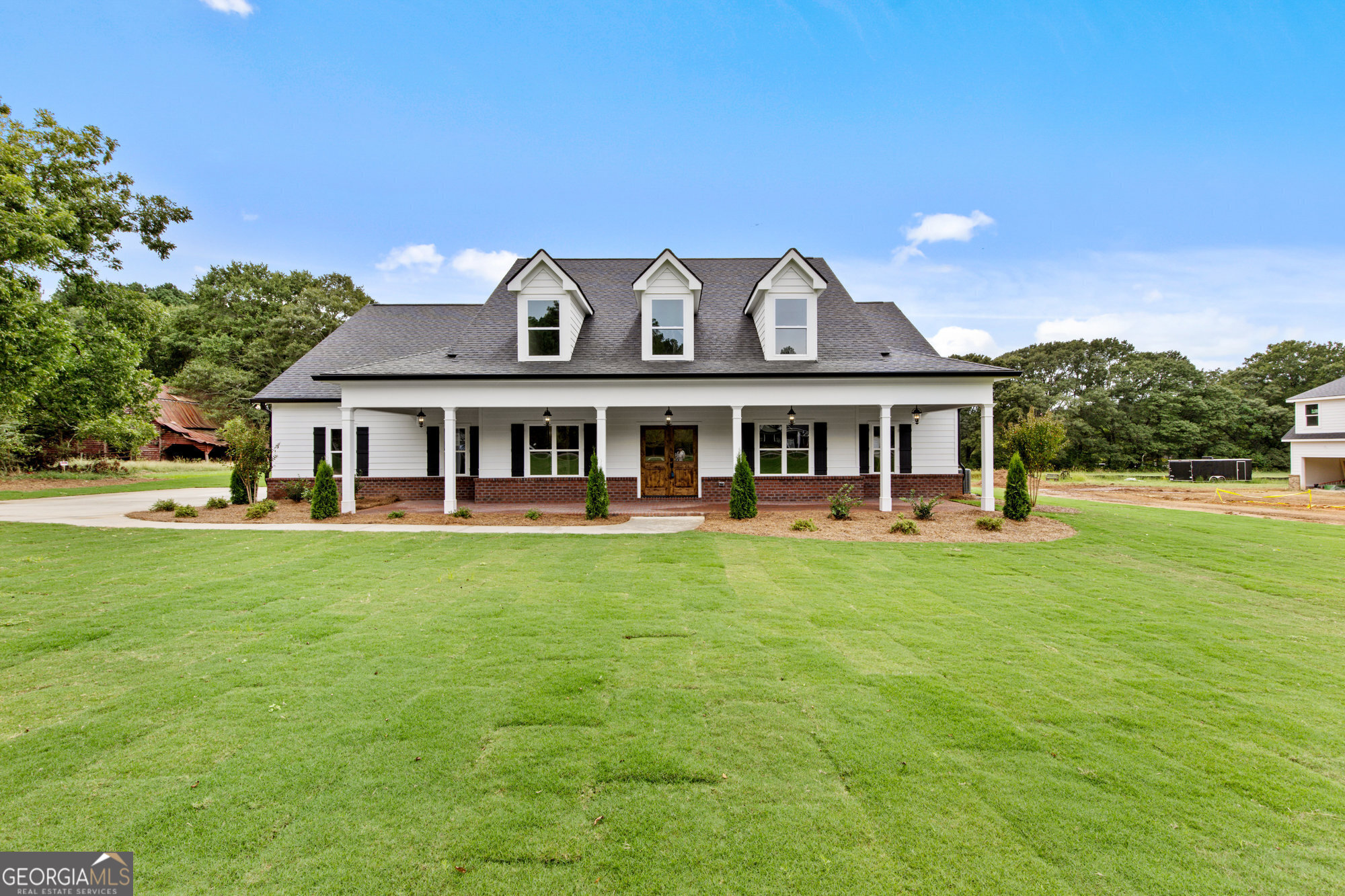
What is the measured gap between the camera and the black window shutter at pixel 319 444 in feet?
Answer: 58.4

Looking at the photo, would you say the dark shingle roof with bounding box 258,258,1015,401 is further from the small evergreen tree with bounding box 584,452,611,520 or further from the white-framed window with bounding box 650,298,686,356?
the small evergreen tree with bounding box 584,452,611,520

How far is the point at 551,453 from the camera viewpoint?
674 inches

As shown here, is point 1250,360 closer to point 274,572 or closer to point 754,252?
point 754,252

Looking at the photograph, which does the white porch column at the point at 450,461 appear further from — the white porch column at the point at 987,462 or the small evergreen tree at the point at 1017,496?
the white porch column at the point at 987,462

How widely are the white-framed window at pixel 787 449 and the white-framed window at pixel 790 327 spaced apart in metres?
2.67

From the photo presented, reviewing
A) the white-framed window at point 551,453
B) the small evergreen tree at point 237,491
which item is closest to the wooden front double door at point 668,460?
the white-framed window at point 551,453

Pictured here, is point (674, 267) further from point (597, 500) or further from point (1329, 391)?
point (1329, 391)

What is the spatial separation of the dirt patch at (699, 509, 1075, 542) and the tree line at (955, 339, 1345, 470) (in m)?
29.7

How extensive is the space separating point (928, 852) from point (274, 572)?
347 inches

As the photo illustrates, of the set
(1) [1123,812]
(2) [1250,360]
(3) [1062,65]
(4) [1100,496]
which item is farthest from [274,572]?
(2) [1250,360]

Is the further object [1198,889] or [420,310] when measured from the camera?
[420,310]

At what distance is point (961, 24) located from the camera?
14086 millimetres

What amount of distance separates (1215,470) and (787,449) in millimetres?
34949

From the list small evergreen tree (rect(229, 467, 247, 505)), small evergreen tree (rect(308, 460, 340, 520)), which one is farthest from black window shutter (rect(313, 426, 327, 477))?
small evergreen tree (rect(308, 460, 340, 520))
